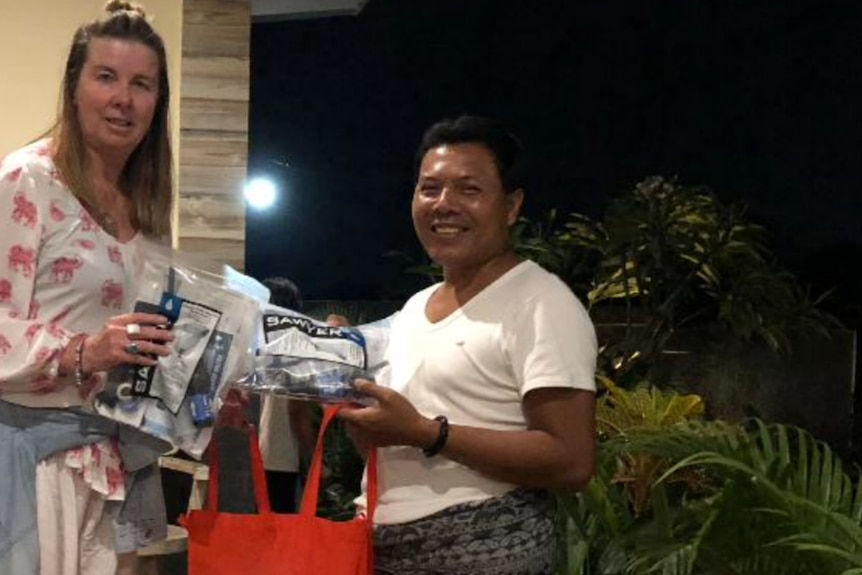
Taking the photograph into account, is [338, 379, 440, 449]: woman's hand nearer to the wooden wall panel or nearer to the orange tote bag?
the orange tote bag

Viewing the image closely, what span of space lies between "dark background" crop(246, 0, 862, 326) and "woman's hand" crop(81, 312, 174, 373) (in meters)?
3.06

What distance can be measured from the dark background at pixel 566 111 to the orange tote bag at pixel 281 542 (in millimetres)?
2917

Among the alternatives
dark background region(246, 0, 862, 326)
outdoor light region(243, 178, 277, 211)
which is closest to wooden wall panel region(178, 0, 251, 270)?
dark background region(246, 0, 862, 326)

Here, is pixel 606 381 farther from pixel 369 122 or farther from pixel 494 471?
pixel 369 122

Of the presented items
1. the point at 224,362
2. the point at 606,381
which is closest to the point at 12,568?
the point at 224,362

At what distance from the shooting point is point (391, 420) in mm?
1184

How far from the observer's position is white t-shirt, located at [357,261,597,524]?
3.99 feet

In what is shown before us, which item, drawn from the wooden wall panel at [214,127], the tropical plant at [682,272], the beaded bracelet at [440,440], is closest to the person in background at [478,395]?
the beaded bracelet at [440,440]

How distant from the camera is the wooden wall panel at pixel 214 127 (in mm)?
2473

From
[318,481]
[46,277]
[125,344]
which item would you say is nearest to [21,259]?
[46,277]

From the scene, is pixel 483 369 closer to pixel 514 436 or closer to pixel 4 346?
pixel 514 436

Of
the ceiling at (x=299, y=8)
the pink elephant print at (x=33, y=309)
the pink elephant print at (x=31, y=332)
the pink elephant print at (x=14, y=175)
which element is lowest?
the pink elephant print at (x=31, y=332)

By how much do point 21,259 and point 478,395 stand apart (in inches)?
22.0

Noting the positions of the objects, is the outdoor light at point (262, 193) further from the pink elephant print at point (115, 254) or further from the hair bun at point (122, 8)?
the pink elephant print at point (115, 254)
